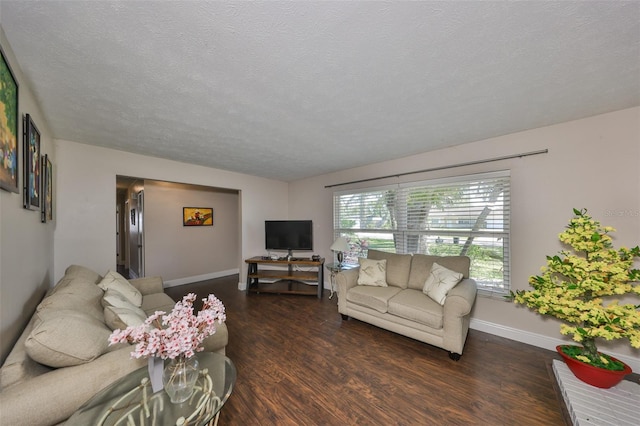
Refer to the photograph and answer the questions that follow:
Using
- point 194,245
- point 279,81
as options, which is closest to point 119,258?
point 194,245

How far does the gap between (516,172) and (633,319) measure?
1635 mm

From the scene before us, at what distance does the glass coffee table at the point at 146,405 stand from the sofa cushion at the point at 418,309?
1.85 metres

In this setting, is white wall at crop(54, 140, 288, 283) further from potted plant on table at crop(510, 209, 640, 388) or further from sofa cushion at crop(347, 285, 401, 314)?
potted plant on table at crop(510, 209, 640, 388)

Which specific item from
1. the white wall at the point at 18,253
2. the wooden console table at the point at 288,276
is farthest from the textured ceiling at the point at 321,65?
the wooden console table at the point at 288,276

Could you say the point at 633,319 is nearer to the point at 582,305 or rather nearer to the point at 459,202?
the point at 582,305

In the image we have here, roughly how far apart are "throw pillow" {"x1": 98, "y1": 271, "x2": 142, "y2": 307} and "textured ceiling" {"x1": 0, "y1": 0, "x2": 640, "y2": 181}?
1.61 m

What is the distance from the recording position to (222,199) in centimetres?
576

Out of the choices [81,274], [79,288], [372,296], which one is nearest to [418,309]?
[372,296]

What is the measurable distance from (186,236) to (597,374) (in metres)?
6.28

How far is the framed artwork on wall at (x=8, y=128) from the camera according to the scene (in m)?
1.11

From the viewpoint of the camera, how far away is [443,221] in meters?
3.19

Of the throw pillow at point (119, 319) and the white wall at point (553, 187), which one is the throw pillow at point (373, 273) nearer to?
the white wall at point (553, 187)

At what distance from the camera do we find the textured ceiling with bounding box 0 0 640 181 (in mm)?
1103

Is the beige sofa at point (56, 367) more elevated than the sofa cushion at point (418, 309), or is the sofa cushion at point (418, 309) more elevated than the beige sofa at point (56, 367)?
the beige sofa at point (56, 367)
